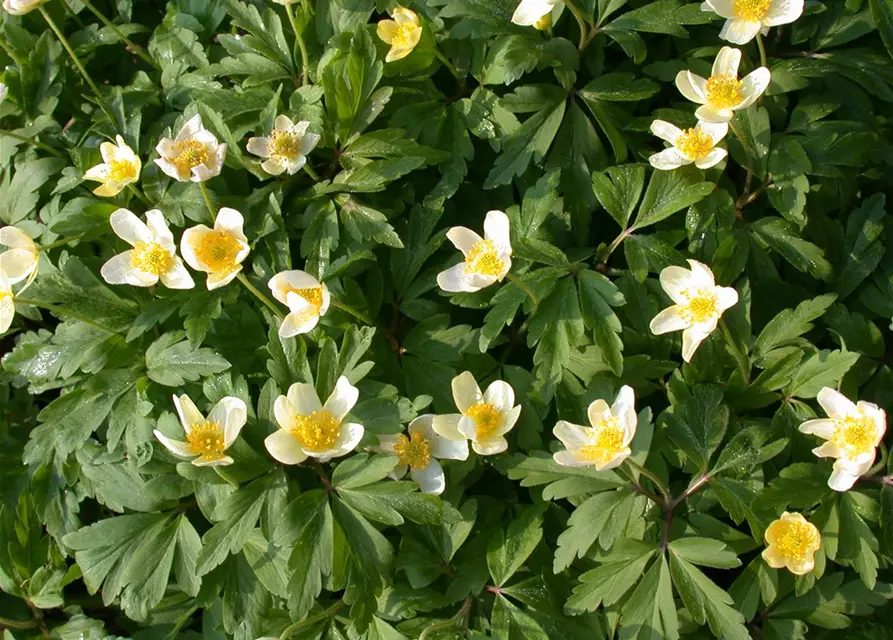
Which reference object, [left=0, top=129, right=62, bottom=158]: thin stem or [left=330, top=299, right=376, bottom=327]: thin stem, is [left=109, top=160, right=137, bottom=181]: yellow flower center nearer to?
[left=0, top=129, right=62, bottom=158]: thin stem

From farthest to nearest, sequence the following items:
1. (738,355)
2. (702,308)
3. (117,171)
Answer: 1. (117,171)
2. (738,355)
3. (702,308)

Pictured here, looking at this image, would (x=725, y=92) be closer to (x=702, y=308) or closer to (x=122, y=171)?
(x=702, y=308)

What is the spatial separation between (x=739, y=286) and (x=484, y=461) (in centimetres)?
93

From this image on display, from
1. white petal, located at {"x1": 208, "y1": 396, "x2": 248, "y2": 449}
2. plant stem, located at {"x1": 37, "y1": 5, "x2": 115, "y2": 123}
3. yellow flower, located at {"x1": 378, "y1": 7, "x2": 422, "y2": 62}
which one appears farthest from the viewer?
plant stem, located at {"x1": 37, "y1": 5, "x2": 115, "y2": 123}

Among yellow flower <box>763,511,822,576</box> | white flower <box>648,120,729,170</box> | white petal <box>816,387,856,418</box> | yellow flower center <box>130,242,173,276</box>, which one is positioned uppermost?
yellow flower center <box>130,242,173,276</box>

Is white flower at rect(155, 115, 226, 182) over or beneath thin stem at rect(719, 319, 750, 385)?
over

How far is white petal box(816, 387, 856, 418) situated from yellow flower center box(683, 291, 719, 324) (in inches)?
13.9

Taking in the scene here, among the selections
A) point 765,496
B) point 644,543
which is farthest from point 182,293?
point 765,496

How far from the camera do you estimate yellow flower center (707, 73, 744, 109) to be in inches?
98.3

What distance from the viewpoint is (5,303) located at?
8.25ft

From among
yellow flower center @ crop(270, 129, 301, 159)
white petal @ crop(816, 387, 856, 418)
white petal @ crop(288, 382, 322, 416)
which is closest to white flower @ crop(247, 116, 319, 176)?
yellow flower center @ crop(270, 129, 301, 159)

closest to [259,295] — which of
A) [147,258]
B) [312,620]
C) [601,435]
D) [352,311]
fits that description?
[352,311]

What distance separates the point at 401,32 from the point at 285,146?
52 centimetres

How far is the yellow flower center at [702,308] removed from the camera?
7.71 ft
